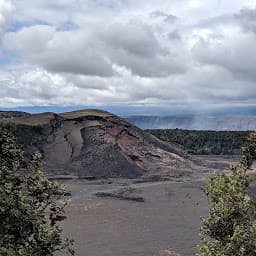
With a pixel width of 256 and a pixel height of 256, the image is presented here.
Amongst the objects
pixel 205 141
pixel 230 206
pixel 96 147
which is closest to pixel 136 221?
pixel 230 206

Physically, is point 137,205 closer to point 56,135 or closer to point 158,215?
point 158,215

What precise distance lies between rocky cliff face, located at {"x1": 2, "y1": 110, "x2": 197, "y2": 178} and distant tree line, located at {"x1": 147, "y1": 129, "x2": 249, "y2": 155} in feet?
98.4

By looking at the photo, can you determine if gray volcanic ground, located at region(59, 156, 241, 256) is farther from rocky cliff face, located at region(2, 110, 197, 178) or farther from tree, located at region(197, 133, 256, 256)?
tree, located at region(197, 133, 256, 256)

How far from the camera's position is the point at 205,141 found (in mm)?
117312

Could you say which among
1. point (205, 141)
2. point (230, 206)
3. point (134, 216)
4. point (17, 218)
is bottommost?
point (134, 216)

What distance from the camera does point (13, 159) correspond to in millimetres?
7961

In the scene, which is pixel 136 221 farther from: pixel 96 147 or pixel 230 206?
pixel 96 147

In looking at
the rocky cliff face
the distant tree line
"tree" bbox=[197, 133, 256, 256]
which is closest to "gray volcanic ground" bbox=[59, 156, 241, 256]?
the rocky cliff face

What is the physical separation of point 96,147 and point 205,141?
52.9m

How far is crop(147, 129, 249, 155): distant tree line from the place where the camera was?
11026 cm

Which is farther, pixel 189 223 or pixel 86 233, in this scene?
pixel 189 223

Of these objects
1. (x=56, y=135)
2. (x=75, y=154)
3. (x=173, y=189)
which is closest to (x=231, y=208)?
(x=173, y=189)

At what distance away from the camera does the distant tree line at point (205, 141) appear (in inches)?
4341

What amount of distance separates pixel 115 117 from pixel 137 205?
1385 inches
